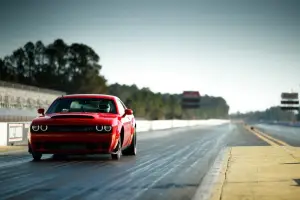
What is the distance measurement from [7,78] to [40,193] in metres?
106

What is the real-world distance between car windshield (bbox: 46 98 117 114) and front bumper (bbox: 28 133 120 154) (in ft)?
4.62

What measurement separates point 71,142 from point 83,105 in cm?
189

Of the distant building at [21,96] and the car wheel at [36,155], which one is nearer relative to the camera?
the car wheel at [36,155]

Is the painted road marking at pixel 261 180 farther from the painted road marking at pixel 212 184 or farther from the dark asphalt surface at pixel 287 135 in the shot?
the dark asphalt surface at pixel 287 135

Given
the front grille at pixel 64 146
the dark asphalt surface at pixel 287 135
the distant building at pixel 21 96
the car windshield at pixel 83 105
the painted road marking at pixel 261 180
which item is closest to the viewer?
the painted road marking at pixel 261 180

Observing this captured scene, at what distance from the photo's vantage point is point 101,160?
496 inches

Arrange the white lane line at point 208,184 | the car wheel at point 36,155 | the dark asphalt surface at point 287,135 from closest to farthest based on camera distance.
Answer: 1. the white lane line at point 208,184
2. the car wheel at point 36,155
3. the dark asphalt surface at point 287,135

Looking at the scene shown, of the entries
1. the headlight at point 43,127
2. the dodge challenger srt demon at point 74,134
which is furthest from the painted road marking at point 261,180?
the headlight at point 43,127

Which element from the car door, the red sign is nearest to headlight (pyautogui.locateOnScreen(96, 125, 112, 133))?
the car door

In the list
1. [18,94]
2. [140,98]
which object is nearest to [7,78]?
[18,94]

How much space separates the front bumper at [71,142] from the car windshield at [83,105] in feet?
4.62

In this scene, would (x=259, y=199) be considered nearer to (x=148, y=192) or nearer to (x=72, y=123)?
(x=148, y=192)

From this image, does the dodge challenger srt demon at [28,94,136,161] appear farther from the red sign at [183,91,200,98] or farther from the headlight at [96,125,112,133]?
the red sign at [183,91,200,98]

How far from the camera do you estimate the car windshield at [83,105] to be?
1323cm
